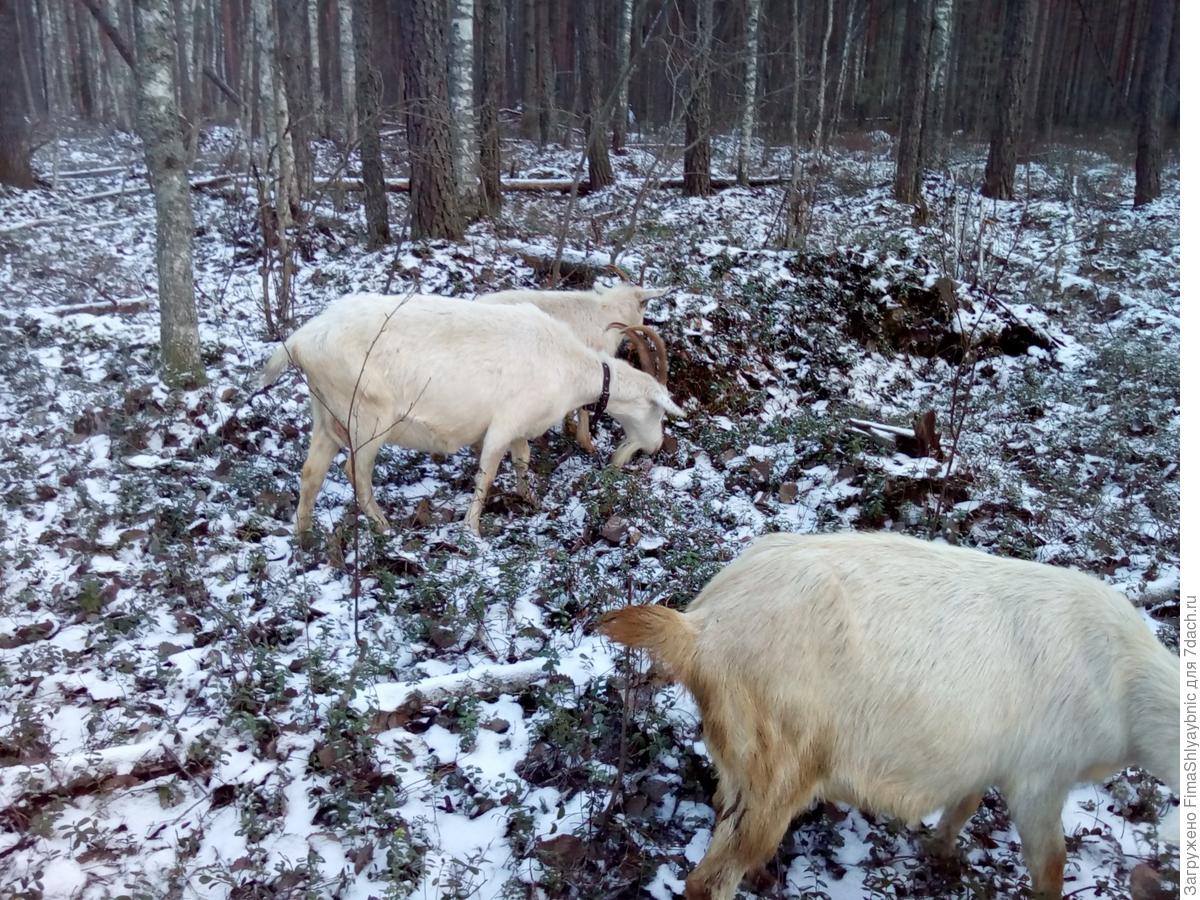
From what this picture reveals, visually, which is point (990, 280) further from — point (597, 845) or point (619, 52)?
point (619, 52)

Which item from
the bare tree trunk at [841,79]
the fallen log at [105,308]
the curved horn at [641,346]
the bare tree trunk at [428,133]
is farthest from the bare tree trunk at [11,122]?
the bare tree trunk at [841,79]

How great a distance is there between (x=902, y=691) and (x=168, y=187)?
6.37 m

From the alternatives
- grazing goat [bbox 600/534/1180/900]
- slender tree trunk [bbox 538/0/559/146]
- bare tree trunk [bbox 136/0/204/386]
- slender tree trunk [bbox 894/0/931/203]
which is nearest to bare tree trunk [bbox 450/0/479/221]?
bare tree trunk [bbox 136/0/204/386]

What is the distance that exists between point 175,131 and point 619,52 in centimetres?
1637

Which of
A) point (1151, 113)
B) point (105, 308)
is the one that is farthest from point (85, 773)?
point (1151, 113)

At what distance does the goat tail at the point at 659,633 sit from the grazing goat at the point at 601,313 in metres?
3.82

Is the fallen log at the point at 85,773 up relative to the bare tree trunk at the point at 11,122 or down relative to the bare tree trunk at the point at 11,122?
down

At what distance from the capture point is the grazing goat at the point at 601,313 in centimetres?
678

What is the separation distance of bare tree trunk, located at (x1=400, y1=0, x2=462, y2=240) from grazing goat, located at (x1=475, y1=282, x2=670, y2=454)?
303 cm

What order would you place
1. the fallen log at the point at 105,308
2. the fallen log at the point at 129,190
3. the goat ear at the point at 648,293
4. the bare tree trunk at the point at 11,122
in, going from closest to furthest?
the goat ear at the point at 648,293 → the fallen log at the point at 105,308 → the bare tree trunk at the point at 11,122 → the fallen log at the point at 129,190

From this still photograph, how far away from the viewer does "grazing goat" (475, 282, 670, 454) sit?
22.2 feet

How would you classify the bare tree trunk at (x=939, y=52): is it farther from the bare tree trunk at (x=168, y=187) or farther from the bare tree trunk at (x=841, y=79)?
the bare tree trunk at (x=168, y=187)

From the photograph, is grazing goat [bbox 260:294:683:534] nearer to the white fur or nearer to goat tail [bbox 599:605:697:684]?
the white fur

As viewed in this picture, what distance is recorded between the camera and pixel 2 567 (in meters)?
4.59
